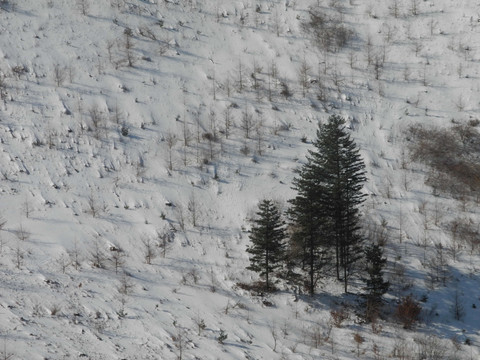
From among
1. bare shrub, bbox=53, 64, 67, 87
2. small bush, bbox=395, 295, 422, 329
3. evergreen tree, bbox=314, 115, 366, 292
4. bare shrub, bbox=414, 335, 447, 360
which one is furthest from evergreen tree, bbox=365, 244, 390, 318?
bare shrub, bbox=53, 64, 67, 87

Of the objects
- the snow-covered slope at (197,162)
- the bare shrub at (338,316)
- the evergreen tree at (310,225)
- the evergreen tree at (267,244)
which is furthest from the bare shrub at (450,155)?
the evergreen tree at (267,244)

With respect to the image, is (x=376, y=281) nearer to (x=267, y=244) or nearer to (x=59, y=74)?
(x=267, y=244)

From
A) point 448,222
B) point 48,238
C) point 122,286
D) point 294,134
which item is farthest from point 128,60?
point 448,222

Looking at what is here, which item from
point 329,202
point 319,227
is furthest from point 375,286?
point 329,202

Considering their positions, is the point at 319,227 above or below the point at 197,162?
below

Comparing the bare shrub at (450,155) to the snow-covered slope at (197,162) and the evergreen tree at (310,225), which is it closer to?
the snow-covered slope at (197,162)

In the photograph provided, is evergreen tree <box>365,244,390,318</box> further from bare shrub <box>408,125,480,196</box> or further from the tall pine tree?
bare shrub <box>408,125,480,196</box>
